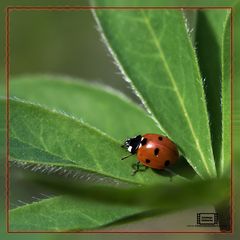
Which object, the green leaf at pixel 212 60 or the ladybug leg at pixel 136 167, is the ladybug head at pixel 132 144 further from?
the green leaf at pixel 212 60

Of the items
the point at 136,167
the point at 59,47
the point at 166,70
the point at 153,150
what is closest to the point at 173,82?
the point at 166,70

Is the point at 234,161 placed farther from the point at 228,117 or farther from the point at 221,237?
the point at 221,237

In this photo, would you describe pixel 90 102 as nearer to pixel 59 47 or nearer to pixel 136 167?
pixel 136 167

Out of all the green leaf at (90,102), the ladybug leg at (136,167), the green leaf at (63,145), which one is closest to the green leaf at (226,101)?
the green leaf at (63,145)

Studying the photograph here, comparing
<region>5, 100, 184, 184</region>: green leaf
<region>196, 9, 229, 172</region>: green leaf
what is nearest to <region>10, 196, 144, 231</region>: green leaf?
<region>5, 100, 184, 184</region>: green leaf

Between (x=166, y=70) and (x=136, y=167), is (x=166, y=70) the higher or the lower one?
the higher one

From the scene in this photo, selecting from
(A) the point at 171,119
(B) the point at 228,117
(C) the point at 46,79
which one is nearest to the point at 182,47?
(A) the point at 171,119
